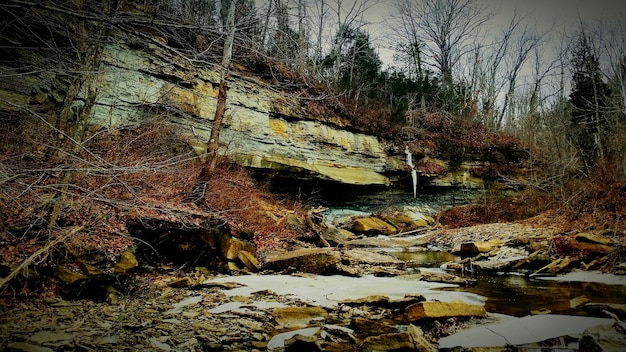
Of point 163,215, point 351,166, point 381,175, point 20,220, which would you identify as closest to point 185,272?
point 163,215

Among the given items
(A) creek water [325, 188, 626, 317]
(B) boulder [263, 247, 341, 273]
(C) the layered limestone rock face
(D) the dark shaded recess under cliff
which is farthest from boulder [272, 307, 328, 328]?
(D) the dark shaded recess under cliff

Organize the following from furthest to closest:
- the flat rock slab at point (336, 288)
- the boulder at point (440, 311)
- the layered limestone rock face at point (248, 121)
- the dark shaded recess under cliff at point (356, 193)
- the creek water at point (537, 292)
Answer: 1. the dark shaded recess under cliff at point (356, 193)
2. the layered limestone rock face at point (248, 121)
3. the flat rock slab at point (336, 288)
4. the creek water at point (537, 292)
5. the boulder at point (440, 311)

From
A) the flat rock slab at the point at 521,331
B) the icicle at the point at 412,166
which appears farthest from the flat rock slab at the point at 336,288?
the icicle at the point at 412,166

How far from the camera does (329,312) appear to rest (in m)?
3.51

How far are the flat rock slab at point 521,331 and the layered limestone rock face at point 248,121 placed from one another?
9090mm

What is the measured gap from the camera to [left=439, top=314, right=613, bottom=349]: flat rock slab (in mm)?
2469

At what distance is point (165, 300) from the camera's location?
3.89 metres

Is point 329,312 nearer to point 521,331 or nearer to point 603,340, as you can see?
point 521,331

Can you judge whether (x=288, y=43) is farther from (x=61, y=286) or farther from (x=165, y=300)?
(x=61, y=286)

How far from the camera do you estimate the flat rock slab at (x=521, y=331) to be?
2469 millimetres

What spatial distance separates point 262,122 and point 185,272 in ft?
32.5

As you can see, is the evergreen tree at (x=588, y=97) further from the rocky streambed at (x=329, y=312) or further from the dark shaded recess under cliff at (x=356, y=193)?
the rocky streambed at (x=329, y=312)

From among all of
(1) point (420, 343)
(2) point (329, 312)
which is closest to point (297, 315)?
(2) point (329, 312)

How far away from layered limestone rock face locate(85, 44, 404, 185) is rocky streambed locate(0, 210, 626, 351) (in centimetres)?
662
